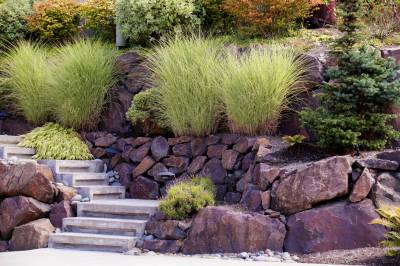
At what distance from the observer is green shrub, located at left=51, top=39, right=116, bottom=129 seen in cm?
1014

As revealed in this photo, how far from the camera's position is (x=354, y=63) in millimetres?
8078

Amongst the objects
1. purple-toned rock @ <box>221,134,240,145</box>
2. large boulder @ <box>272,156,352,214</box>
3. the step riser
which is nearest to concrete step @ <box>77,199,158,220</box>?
the step riser

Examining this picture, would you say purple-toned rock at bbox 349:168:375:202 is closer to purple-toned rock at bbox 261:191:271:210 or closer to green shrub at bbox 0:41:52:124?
purple-toned rock at bbox 261:191:271:210

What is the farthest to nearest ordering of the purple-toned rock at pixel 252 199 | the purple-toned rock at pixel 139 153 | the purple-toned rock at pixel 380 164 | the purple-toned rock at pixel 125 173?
the purple-toned rock at pixel 125 173
the purple-toned rock at pixel 139 153
the purple-toned rock at pixel 252 199
the purple-toned rock at pixel 380 164

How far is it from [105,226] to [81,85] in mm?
2855

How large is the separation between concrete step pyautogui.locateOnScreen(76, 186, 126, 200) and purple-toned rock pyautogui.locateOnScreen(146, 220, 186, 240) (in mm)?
1507

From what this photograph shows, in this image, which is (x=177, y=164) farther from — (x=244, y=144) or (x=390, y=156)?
Answer: (x=390, y=156)

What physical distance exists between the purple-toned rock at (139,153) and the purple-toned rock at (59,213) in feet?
4.53

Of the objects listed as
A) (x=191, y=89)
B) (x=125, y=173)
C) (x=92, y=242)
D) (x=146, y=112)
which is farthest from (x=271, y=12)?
(x=92, y=242)

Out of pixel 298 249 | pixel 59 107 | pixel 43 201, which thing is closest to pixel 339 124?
pixel 298 249

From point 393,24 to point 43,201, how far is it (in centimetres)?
602

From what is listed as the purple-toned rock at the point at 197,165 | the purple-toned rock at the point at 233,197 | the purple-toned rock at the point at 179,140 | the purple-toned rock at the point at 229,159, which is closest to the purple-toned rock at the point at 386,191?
the purple-toned rock at the point at 233,197

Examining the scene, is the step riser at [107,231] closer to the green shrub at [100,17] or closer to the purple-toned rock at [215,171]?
the purple-toned rock at [215,171]

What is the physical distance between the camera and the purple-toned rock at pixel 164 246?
24.8 feet
